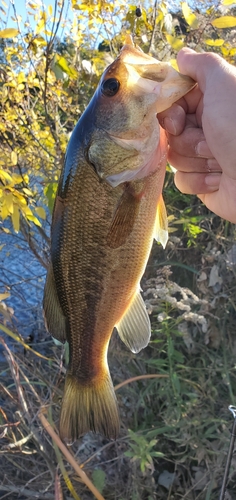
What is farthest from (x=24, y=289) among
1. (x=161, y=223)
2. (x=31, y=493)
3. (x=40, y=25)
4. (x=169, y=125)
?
(x=169, y=125)

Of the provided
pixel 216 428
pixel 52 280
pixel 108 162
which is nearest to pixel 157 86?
pixel 108 162

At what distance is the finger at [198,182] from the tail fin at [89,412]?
86cm

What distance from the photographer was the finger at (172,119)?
1.43 m

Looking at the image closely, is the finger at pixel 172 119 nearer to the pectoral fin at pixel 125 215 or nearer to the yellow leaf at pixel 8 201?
the pectoral fin at pixel 125 215

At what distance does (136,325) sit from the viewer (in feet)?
5.10

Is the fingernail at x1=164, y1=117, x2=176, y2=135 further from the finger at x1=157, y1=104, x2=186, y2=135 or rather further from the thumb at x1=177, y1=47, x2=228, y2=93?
the thumb at x1=177, y1=47, x2=228, y2=93

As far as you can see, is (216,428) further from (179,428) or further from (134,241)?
(134,241)

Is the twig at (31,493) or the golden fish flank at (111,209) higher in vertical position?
the golden fish flank at (111,209)

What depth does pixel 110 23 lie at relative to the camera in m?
2.56

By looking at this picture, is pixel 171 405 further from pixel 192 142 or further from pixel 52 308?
pixel 192 142

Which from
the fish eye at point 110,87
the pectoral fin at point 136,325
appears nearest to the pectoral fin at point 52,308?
the pectoral fin at point 136,325

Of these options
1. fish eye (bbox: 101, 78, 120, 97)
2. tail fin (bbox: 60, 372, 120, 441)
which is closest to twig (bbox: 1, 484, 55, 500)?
tail fin (bbox: 60, 372, 120, 441)

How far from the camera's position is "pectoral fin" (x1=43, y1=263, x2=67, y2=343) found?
59.9 inches

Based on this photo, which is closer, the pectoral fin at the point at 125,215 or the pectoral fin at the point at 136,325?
the pectoral fin at the point at 125,215
